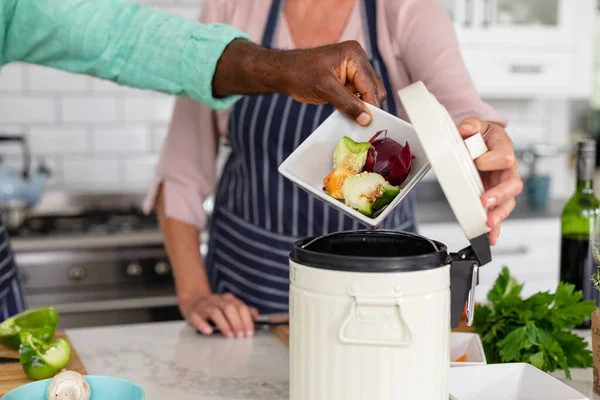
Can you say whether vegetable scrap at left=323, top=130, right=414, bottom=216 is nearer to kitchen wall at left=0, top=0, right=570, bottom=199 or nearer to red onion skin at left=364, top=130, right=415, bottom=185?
red onion skin at left=364, top=130, right=415, bottom=185

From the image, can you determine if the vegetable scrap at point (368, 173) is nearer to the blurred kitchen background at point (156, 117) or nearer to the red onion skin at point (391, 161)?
the red onion skin at point (391, 161)

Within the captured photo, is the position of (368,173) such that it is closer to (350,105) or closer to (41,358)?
(350,105)

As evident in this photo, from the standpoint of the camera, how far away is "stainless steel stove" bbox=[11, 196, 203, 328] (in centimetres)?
227

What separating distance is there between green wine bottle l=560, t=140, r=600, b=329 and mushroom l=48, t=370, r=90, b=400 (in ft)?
2.68

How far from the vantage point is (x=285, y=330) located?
128cm

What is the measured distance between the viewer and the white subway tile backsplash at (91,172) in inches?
110

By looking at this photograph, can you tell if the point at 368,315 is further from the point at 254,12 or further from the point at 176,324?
the point at 254,12

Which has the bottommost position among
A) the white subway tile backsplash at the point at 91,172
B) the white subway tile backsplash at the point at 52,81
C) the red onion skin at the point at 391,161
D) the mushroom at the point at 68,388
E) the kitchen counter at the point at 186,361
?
the kitchen counter at the point at 186,361

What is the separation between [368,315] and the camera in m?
0.75

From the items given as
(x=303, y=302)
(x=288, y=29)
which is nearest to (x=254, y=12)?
(x=288, y=29)

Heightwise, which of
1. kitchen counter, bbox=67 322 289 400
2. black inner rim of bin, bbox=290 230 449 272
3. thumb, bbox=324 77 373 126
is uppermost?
thumb, bbox=324 77 373 126

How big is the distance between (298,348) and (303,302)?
6 centimetres

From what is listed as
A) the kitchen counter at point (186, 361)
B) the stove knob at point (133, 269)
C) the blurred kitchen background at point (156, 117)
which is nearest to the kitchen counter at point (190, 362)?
the kitchen counter at point (186, 361)

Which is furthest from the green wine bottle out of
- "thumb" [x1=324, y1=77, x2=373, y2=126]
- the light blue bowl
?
the light blue bowl
